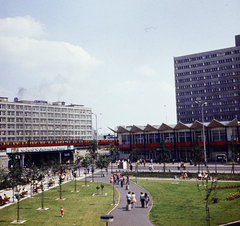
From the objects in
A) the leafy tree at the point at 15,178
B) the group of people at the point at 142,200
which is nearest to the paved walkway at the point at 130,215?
the group of people at the point at 142,200

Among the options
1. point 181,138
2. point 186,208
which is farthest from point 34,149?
point 186,208

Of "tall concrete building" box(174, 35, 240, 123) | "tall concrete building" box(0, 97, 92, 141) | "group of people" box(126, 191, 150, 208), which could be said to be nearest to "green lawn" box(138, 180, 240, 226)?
"group of people" box(126, 191, 150, 208)

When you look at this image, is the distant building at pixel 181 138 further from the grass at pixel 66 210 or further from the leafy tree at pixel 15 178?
the leafy tree at pixel 15 178

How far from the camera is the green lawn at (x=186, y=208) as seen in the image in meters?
21.0

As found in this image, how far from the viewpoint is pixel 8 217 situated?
24.9 metres

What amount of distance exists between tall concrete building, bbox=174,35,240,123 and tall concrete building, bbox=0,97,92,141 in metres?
53.3

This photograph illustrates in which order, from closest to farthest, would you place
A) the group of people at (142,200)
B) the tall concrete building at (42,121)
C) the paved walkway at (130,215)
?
the paved walkway at (130,215) < the group of people at (142,200) < the tall concrete building at (42,121)

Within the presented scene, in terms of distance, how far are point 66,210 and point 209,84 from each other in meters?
114

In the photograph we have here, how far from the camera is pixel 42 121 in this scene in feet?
418

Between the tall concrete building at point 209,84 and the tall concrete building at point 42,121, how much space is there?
5335 cm

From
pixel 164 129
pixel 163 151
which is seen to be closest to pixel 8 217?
pixel 163 151

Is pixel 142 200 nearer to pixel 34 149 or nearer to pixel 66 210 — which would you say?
pixel 66 210

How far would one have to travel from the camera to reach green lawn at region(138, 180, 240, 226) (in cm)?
2098

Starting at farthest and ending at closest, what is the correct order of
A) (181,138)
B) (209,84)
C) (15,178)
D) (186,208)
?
(209,84)
(181,138)
(15,178)
(186,208)
